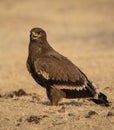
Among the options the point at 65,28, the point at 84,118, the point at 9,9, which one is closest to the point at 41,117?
the point at 84,118

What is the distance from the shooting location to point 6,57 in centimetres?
2511

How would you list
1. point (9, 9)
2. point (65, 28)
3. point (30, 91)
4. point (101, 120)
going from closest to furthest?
point (101, 120)
point (30, 91)
point (65, 28)
point (9, 9)

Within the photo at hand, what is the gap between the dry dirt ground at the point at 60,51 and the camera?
11.3 m

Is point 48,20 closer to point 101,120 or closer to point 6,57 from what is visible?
point 6,57

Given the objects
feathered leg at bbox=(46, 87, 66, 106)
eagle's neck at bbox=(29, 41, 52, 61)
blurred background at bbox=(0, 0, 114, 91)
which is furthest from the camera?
blurred background at bbox=(0, 0, 114, 91)

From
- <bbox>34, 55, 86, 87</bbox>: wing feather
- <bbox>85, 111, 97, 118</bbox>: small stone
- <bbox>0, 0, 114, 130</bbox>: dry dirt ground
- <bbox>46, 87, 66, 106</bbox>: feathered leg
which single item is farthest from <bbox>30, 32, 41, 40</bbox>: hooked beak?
<bbox>85, 111, 97, 118</bbox>: small stone

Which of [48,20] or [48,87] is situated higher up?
[48,20]

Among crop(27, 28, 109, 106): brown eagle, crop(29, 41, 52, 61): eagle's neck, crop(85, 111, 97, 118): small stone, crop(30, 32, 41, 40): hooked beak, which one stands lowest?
crop(85, 111, 97, 118): small stone

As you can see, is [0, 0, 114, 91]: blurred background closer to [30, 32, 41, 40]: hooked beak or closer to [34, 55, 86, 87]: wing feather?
[30, 32, 41, 40]: hooked beak

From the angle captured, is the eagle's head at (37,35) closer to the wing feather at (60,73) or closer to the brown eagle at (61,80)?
the brown eagle at (61,80)

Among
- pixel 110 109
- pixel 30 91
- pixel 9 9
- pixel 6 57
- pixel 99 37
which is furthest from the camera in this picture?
pixel 9 9

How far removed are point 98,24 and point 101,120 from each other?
27.9 meters

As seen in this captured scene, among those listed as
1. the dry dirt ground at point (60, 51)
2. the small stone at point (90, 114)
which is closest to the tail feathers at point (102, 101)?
the dry dirt ground at point (60, 51)

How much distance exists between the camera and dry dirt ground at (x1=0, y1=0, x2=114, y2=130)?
11.3m
